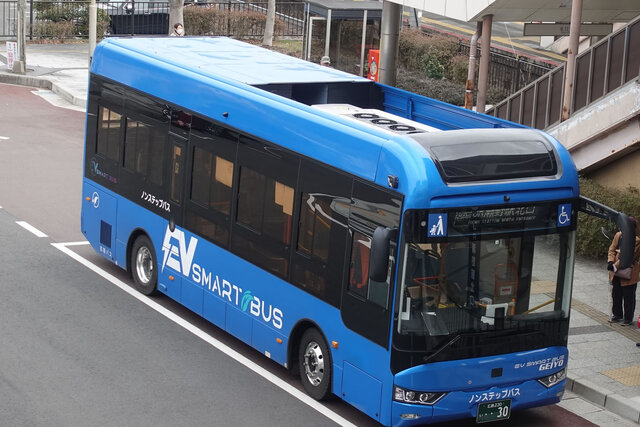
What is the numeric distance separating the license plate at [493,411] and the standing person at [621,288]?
415cm

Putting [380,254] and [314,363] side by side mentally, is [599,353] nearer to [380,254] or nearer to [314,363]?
[314,363]

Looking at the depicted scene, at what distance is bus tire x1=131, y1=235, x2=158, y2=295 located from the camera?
553 inches

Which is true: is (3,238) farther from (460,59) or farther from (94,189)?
(460,59)

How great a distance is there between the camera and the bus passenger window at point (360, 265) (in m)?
9.89

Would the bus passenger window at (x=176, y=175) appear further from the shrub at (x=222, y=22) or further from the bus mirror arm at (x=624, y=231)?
the shrub at (x=222, y=22)

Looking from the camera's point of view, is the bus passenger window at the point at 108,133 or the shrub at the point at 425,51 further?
the shrub at the point at 425,51

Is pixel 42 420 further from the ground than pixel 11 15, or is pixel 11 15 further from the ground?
pixel 11 15

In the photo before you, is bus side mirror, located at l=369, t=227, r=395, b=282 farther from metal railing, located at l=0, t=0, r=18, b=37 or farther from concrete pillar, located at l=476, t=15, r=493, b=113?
metal railing, located at l=0, t=0, r=18, b=37

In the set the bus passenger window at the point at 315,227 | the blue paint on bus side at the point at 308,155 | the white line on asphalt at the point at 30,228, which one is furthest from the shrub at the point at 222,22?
the bus passenger window at the point at 315,227

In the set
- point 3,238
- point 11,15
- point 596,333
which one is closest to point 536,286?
point 596,333

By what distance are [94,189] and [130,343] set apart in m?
3.54

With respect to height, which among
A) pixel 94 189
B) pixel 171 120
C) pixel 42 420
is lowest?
pixel 42 420

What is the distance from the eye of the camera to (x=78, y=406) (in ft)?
34.6

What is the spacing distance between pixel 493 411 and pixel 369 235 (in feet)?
6.71
